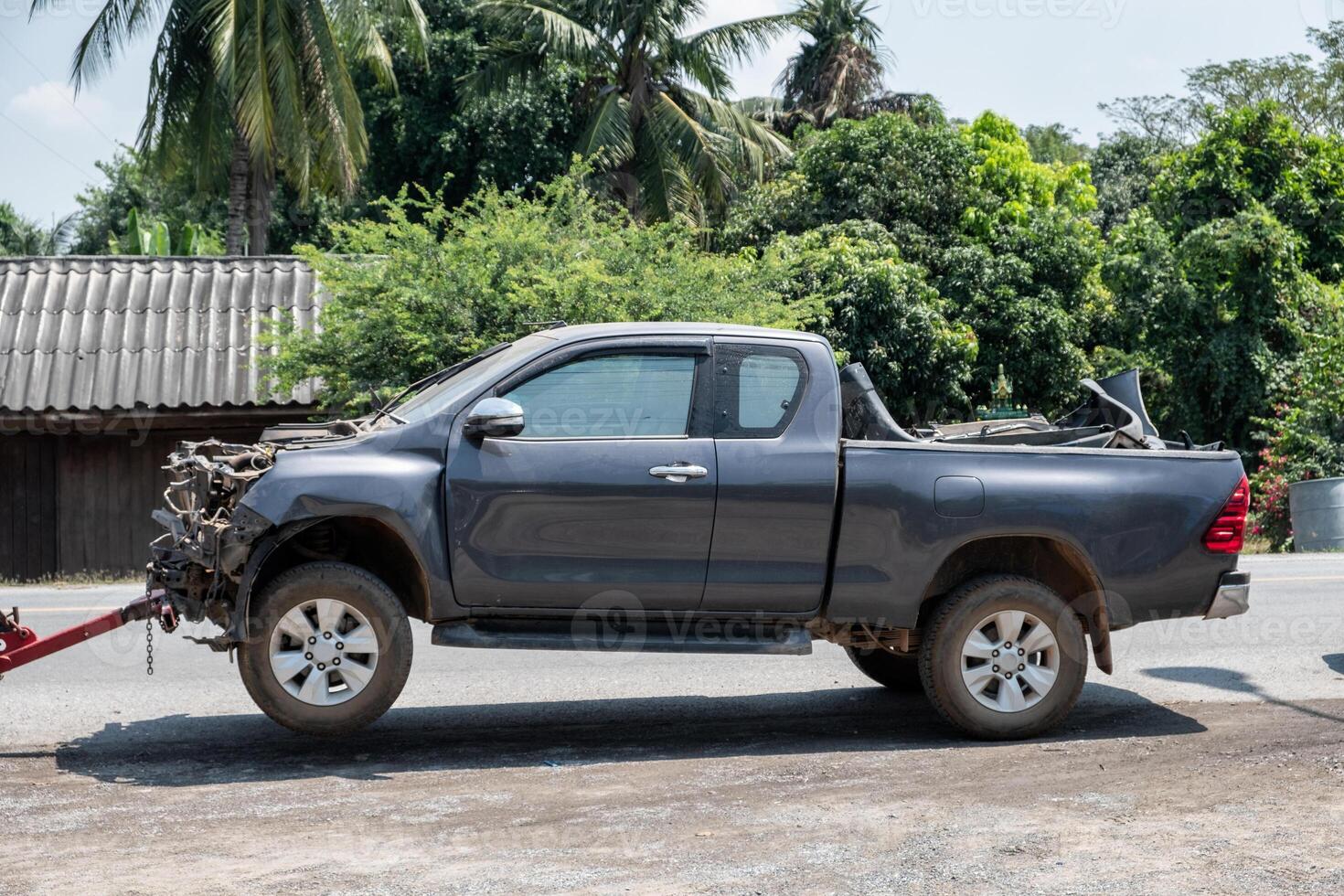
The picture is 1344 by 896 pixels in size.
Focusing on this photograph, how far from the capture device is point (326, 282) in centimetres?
1611

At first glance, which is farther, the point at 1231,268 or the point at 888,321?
the point at 1231,268

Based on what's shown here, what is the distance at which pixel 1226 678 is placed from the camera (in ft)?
28.4

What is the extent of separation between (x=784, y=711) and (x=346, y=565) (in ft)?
8.77

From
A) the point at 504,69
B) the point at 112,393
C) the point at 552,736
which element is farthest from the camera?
the point at 504,69

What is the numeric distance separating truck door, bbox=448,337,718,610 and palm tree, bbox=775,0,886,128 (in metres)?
35.9

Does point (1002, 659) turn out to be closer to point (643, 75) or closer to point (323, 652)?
point (323, 652)

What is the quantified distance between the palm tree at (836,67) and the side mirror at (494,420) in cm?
3621

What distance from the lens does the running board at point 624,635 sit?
260 inches

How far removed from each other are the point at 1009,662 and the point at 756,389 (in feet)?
6.10

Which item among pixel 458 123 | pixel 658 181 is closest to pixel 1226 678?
pixel 658 181

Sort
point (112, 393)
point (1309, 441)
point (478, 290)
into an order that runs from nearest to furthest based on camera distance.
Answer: point (478, 290) < point (112, 393) < point (1309, 441)

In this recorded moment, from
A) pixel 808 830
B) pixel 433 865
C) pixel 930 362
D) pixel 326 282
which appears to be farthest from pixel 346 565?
pixel 930 362

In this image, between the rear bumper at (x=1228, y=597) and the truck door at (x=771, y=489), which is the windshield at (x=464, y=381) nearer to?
the truck door at (x=771, y=489)

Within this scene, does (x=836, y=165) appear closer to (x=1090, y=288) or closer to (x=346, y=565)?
(x=1090, y=288)
